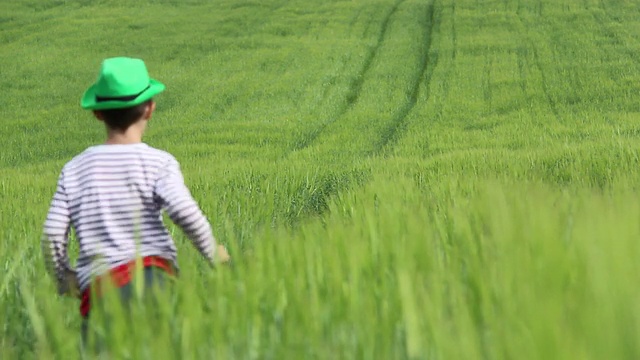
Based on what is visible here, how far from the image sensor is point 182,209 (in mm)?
2822

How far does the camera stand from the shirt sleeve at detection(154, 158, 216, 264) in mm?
2816

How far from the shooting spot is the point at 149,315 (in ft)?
5.97

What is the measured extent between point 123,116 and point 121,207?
0.99 ft

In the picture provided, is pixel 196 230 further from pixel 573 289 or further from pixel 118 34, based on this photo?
pixel 118 34

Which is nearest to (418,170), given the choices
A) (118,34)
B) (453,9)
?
(118,34)

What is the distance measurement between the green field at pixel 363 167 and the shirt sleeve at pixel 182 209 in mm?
149

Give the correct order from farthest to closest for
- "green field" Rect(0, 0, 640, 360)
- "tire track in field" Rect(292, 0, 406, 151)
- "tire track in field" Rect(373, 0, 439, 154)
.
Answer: "tire track in field" Rect(292, 0, 406, 151) < "tire track in field" Rect(373, 0, 439, 154) < "green field" Rect(0, 0, 640, 360)

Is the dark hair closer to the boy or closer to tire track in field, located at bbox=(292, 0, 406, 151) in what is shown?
the boy

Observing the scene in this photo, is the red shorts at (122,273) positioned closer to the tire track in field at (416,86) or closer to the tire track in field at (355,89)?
the tire track in field at (416,86)

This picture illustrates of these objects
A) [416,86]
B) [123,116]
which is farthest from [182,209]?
[416,86]

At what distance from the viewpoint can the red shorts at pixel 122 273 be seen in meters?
2.61

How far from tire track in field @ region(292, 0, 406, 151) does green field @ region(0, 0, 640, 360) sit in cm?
9

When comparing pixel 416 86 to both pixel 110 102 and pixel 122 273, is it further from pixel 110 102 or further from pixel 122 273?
pixel 122 273

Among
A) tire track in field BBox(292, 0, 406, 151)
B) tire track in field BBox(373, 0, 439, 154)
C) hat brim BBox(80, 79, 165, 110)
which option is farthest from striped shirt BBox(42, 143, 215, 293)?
tire track in field BBox(292, 0, 406, 151)
